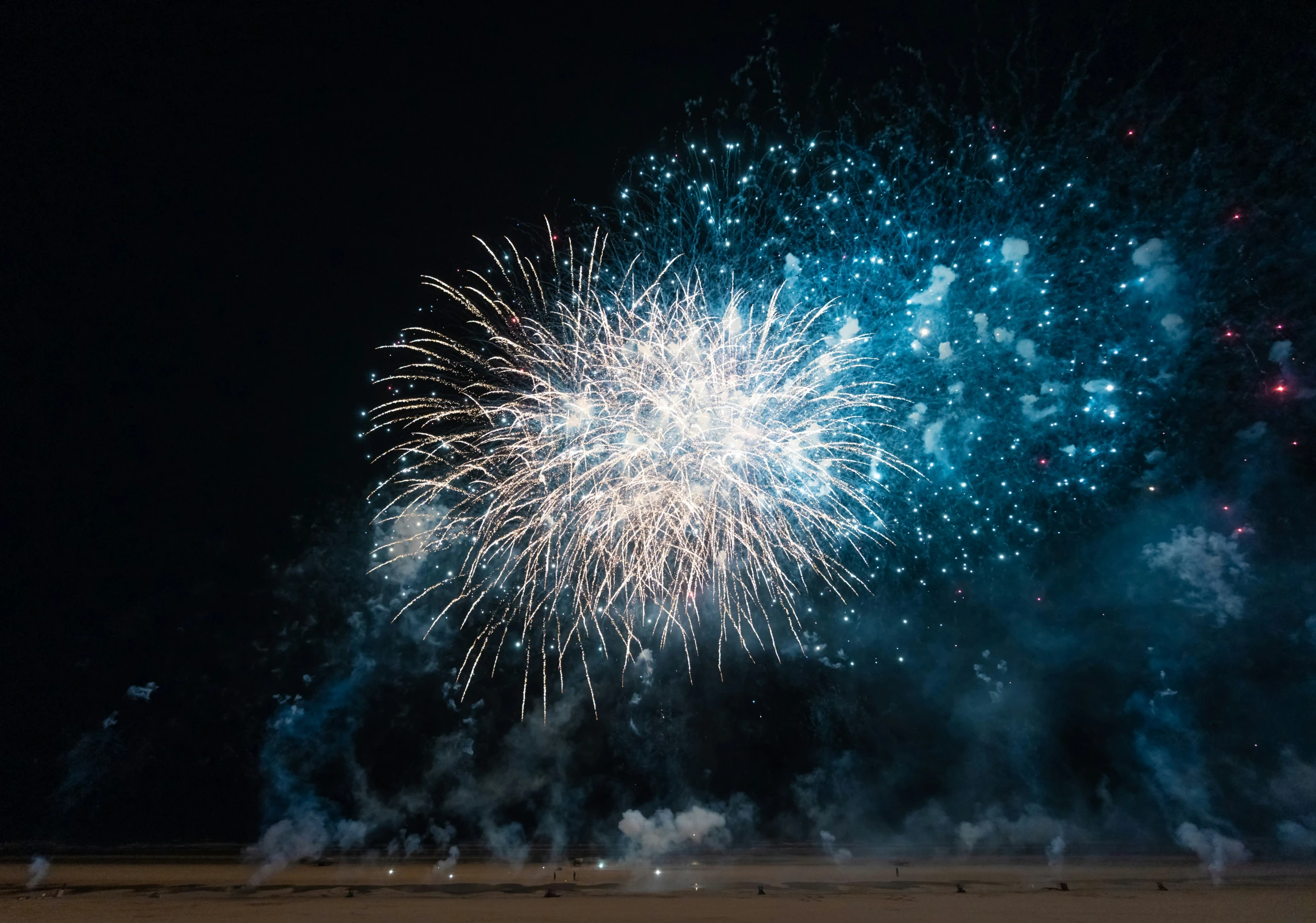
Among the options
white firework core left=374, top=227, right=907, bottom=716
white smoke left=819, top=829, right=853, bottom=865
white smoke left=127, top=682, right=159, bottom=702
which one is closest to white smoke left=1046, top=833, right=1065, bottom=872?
white smoke left=819, top=829, right=853, bottom=865

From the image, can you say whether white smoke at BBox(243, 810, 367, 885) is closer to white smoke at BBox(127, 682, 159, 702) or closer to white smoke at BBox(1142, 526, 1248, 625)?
white smoke at BBox(127, 682, 159, 702)

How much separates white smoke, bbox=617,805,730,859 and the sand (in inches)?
17.0

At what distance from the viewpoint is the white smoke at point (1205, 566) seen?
15500 mm

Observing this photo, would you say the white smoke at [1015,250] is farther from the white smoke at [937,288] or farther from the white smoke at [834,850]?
the white smoke at [834,850]

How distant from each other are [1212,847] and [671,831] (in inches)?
541

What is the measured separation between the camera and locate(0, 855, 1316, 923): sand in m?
12.1

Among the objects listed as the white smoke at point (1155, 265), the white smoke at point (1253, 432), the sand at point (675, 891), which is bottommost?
the sand at point (675, 891)

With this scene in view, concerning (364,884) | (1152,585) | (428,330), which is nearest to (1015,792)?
(1152,585)

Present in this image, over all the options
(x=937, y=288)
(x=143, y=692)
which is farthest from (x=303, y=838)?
(x=937, y=288)

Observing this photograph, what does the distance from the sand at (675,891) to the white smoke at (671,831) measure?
0.43m

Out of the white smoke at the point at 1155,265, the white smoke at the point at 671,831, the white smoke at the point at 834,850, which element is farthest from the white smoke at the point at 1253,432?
the white smoke at the point at 671,831

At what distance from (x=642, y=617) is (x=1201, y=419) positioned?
1415 centimetres

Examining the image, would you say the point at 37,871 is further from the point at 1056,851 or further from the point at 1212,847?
the point at 1212,847

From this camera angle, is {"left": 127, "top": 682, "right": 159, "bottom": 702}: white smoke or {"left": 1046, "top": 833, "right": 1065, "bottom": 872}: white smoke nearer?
A: {"left": 1046, "top": 833, "right": 1065, "bottom": 872}: white smoke
